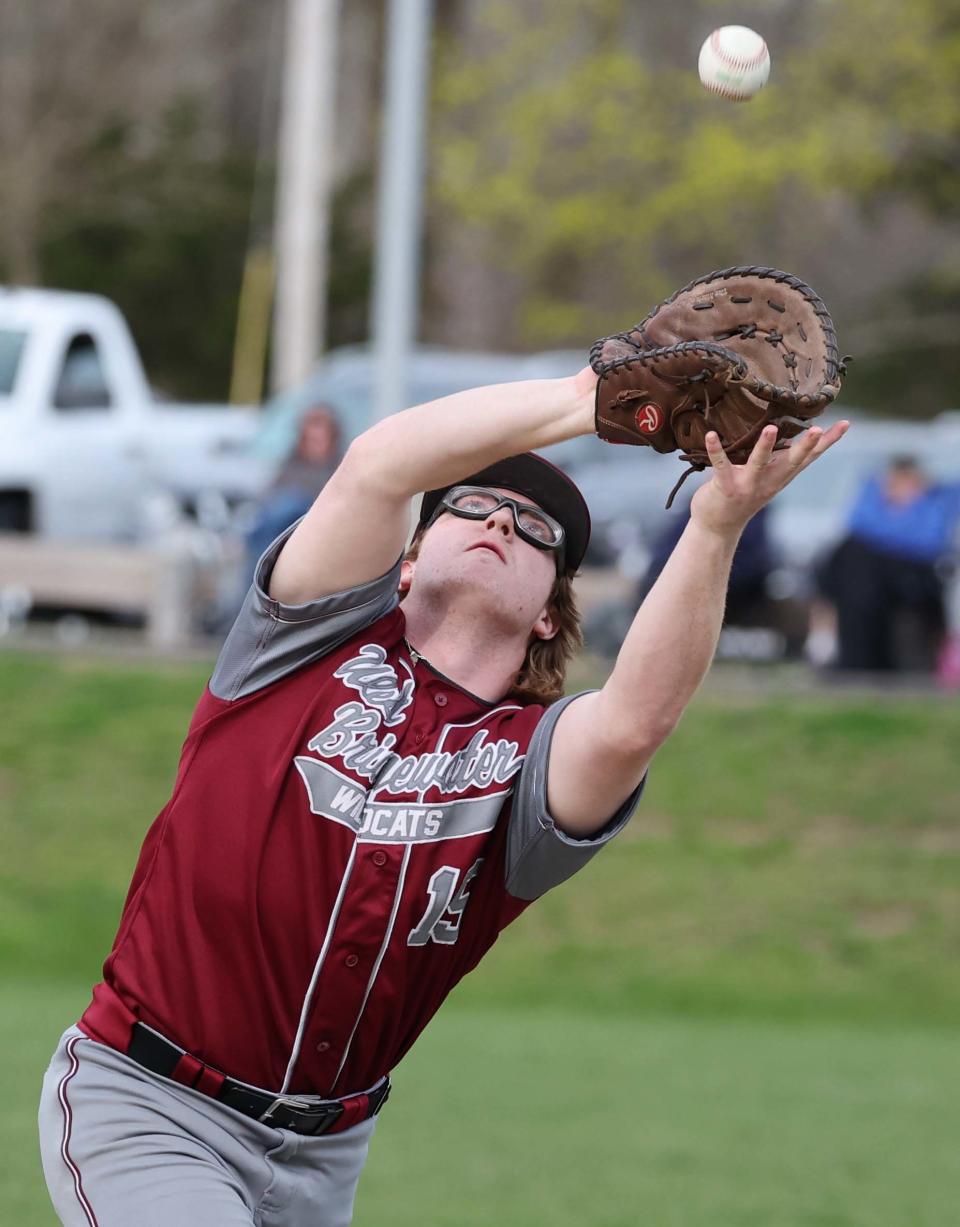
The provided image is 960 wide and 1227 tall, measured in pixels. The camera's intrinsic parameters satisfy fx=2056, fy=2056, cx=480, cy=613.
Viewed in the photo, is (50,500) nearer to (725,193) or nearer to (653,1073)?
(653,1073)

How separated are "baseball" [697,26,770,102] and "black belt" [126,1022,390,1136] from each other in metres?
2.02

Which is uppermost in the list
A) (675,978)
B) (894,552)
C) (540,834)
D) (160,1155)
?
(540,834)

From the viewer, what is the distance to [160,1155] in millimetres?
3373

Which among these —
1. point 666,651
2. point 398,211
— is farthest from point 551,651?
point 398,211

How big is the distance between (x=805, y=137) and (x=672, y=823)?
576 inches

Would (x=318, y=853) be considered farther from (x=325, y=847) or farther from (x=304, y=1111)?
(x=304, y=1111)

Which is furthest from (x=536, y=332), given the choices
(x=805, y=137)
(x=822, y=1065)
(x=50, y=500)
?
(x=822, y=1065)

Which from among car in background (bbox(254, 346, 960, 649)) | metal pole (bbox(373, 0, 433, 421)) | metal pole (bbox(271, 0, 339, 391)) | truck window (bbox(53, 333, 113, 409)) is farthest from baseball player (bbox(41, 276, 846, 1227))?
metal pole (bbox(271, 0, 339, 391))

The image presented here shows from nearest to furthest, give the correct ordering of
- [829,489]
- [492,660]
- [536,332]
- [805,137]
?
[492,660] → [829,489] → [805,137] → [536,332]

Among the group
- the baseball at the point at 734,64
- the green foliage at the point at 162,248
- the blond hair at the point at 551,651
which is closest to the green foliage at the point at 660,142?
the green foliage at the point at 162,248

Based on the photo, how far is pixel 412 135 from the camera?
11.9 meters

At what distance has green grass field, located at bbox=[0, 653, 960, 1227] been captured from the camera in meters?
7.44

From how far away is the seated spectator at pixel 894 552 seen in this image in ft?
Result: 40.5

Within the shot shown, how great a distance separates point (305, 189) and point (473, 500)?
18817mm
